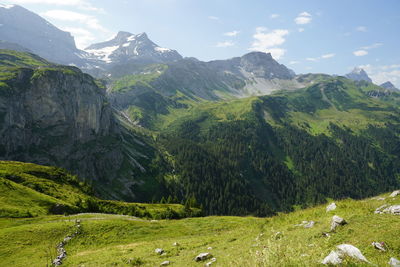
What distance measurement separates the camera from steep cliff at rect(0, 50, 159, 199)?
455ft

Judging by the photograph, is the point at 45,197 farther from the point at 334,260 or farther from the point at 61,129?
the point at 61,129

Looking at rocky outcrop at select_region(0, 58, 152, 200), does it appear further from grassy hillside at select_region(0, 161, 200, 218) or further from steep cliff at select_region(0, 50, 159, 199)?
grassy hillside at select_region(0, 161, 200, 218)

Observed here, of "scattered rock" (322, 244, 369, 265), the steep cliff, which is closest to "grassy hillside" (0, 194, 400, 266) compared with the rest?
"scattered rock" (322, 244, 369, 265)

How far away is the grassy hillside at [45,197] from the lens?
4447cm

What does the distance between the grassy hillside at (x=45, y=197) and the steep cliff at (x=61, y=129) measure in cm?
7368

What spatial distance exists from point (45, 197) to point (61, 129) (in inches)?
5108

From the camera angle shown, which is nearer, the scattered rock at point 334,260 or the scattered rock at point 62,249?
the scattered rock at point 334,260

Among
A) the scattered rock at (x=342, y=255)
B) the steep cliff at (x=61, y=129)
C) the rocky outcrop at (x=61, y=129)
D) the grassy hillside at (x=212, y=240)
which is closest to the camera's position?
the scattered rock at (x=342, y=255)

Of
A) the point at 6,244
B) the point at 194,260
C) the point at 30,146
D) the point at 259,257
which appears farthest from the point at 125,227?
the point at 30,146

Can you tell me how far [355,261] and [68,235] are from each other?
3491cm

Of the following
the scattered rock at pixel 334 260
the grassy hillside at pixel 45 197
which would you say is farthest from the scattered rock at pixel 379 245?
the grassy hillside at pixel 45 197

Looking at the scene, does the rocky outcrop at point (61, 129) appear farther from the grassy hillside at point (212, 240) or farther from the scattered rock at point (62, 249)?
the scattered rock at point (62, 249)

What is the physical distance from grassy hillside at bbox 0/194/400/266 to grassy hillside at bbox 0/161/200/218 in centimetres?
697

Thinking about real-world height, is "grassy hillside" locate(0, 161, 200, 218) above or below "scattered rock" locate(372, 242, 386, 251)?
below
